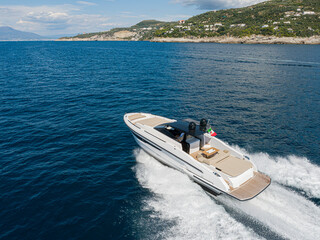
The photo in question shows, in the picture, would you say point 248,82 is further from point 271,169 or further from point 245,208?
point 245,208

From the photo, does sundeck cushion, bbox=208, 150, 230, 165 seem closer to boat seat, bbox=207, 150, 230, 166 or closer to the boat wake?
boat seat, bbox=207, 150, 230, 166

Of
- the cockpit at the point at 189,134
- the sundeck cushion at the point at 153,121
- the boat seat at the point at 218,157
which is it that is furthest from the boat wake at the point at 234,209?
the sundeck cushion at the point at 153,121

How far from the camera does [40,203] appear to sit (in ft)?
34.8

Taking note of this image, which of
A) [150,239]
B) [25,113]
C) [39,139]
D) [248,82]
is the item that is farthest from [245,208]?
[248,82]

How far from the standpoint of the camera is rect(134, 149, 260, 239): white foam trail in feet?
27.8

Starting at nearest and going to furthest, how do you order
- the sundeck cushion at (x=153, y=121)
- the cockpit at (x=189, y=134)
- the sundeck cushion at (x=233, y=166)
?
1. the sundeck cushion at (x=233, y=166)
2. the cockpit at (x=189, y=134)
3. the sundeck cushion at (x=153, y=121)

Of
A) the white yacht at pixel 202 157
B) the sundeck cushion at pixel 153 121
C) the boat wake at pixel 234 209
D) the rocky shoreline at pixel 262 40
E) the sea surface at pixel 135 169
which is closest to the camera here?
the boat wake at pixel 234 209

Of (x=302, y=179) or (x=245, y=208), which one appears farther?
(x=302, y=179)

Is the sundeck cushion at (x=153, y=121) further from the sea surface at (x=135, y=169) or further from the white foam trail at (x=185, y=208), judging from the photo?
the white foam trail at (x=185, y=208)

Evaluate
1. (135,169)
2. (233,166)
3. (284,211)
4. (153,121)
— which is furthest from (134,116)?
(284,211)

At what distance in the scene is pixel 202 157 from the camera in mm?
11773

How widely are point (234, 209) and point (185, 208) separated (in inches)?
102

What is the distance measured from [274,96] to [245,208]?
24684 mm

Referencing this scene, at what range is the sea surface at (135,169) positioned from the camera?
8992mm
